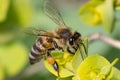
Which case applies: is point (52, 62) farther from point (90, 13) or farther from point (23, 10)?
point (23, 10)

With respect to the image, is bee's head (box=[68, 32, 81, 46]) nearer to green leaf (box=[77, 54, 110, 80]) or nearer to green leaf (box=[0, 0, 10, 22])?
green leaf (box=[77, 54, 110, 80])

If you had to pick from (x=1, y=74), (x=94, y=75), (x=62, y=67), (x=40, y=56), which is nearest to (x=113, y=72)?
(x=94, y=75)

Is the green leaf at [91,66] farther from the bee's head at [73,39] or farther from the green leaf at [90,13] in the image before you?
the green leaf at [90,13]

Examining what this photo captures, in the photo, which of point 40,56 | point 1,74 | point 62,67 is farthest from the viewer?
point 1,74

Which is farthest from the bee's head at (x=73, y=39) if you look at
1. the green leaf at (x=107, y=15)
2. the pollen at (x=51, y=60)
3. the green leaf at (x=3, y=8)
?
the green leaf at (x=3, y=8)

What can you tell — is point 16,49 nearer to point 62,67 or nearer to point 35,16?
point 35,16

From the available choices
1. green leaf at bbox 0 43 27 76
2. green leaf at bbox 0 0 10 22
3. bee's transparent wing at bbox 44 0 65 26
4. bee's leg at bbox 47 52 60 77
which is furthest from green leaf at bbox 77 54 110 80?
green leaf at bbox 0 43 27 76
